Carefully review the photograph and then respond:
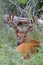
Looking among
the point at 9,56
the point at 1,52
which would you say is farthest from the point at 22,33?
the point at 9,56

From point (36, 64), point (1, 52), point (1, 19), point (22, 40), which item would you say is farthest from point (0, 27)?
point (22, 40)

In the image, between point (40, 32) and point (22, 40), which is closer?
point (40, 32)

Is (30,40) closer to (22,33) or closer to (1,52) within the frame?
(22,33)

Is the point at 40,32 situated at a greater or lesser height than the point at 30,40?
greater

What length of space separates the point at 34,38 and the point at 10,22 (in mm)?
1878

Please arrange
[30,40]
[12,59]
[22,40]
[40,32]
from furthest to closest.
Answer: [22,40] → [30,40] → [40,32] → [12,59]

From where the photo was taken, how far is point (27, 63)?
4117 mm

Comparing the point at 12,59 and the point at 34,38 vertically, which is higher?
the point at 12,59

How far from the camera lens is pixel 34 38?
7.76m

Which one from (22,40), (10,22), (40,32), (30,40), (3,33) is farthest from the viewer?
(10,22)

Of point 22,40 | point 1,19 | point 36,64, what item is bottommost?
point 22,40

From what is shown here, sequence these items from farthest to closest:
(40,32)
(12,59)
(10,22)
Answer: (10,22)
(40,32)
(12,59)

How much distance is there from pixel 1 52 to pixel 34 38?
138 inches

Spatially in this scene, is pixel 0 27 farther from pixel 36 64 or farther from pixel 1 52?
pixel 36 64
